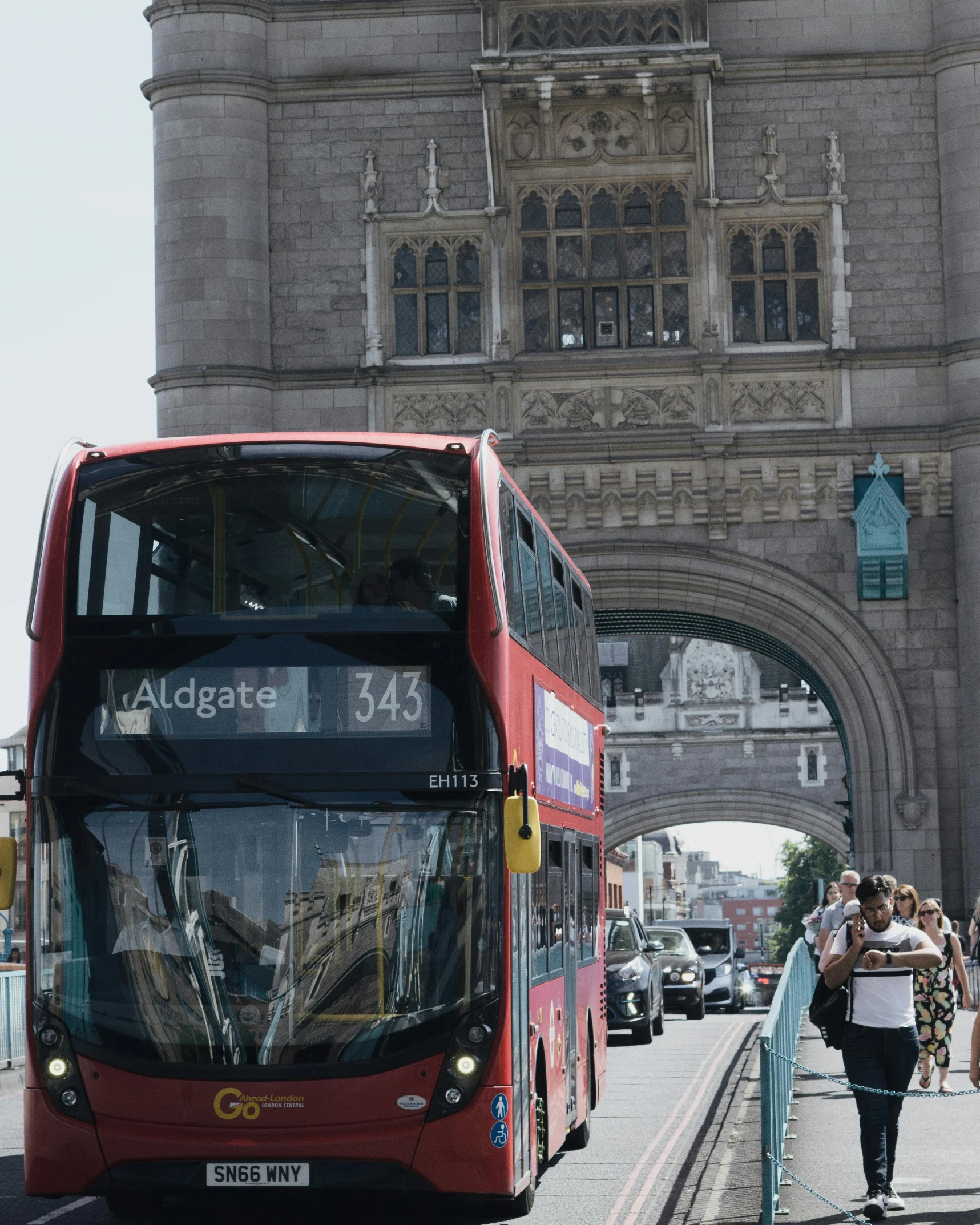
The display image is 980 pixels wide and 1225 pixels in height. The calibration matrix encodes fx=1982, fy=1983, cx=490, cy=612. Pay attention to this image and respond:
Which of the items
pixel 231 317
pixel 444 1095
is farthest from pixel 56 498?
pixel 231 317

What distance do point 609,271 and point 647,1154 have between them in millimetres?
15214

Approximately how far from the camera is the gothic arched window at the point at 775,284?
81.3ft

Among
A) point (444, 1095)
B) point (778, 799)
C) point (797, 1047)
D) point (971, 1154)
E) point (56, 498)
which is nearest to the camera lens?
point (444, 1095)

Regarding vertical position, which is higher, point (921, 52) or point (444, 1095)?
point (921, 52)

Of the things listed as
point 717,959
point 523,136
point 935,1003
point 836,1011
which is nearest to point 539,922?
point 836,1011

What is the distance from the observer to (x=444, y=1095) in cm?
830

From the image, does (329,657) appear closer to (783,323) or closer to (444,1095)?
(444,1095)

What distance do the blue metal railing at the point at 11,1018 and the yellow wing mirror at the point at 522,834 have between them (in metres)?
10.0

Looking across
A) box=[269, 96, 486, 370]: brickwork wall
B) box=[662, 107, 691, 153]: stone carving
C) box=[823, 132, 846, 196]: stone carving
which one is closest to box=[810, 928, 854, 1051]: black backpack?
box=[269, 96, 486, 370]: brickwork wall

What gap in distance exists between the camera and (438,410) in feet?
80.9

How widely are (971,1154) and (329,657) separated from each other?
515 centimetres

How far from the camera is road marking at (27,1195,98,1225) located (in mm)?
9773

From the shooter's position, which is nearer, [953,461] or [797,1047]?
[797,1047]

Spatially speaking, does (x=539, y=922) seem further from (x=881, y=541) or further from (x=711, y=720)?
(x=711, y=720)
